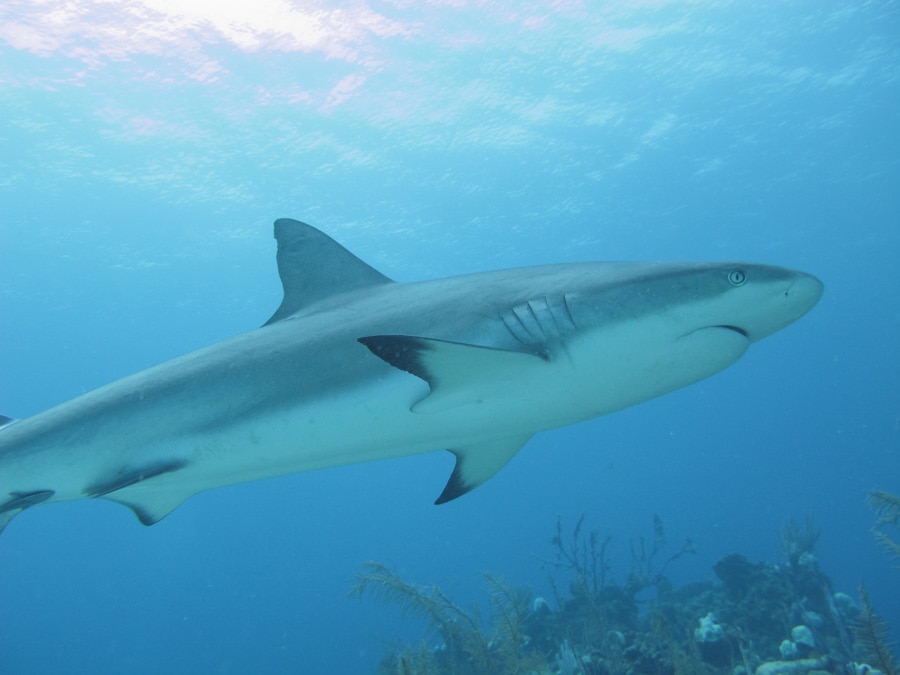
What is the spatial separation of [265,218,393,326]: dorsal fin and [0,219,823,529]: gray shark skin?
1.45 ft

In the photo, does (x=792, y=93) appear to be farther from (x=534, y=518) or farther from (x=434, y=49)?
(x=534, y=518)

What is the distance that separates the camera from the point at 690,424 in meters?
89.9

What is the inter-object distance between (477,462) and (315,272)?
1822 millimetres

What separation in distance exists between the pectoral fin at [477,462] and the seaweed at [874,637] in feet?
9.07

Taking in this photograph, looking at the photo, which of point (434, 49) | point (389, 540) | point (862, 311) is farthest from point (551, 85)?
point (389, 540)

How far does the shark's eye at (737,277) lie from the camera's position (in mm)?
2764

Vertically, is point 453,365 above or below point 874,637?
above

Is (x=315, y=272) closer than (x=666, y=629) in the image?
Yes

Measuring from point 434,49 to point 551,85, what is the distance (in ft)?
17.2

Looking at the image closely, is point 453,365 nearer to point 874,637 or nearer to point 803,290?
point 803,290

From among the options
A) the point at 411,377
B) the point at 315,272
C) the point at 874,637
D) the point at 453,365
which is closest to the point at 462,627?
the point at 874,637

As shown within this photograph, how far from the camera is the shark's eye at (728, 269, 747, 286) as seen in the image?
2.76 meters

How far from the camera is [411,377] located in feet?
10.3

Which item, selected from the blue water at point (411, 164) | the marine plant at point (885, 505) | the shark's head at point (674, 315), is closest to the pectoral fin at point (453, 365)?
the shark's head at point (674, 315)
